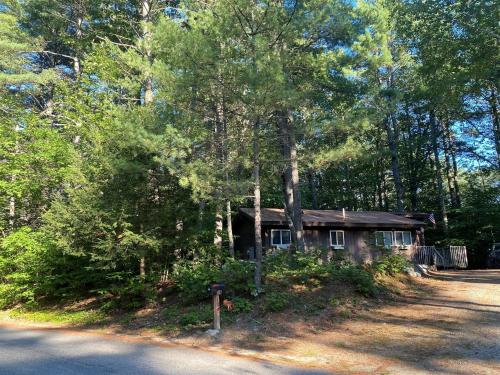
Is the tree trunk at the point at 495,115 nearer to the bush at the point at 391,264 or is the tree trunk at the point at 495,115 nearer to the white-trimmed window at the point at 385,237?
the white-trimmed window at the point at 385,237

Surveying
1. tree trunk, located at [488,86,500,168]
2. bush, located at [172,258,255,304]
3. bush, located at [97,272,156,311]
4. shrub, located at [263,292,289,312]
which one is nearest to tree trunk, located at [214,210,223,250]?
bush, located at [172,258,255,304]

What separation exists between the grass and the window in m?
16.9

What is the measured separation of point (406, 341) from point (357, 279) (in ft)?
14.0

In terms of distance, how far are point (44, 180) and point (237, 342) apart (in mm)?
11945

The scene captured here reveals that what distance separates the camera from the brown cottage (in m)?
20.4

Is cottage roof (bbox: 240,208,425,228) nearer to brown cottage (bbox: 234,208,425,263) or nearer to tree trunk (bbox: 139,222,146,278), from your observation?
brown cottage (bbox: 234,208,425,263)

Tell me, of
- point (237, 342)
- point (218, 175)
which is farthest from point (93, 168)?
point (237, 342)

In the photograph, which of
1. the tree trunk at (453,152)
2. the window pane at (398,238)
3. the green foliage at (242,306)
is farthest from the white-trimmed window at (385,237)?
the tree trunk at (453,152)

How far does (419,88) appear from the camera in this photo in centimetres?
2656

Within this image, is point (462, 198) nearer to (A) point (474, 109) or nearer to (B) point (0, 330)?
(A) point (474, 109)

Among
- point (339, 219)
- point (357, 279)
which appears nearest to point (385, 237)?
point (339, 219)

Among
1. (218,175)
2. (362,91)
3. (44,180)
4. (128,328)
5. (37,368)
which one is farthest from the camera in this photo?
(44,180)

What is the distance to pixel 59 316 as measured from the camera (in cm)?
1295

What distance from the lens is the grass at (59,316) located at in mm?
12098
